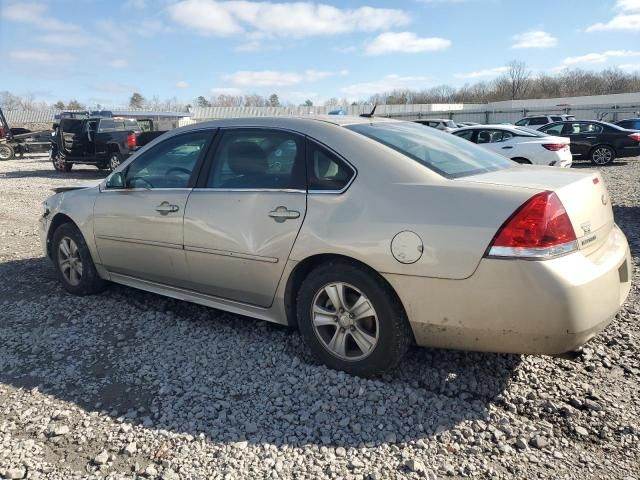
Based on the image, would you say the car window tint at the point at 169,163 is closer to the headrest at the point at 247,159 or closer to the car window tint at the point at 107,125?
the headrest at the point at 247,159

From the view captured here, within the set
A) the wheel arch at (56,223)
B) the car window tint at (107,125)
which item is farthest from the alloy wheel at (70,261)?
the car window tint at (107,125)

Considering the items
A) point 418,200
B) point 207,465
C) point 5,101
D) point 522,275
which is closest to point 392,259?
point 418,200

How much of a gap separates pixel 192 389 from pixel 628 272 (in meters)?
2.78

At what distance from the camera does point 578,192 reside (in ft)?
9.45

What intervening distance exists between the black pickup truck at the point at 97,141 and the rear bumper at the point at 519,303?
15.9 m

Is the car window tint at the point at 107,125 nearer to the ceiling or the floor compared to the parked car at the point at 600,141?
nearer to the ceiling

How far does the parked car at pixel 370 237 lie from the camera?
265 cm

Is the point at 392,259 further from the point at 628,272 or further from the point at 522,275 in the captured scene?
the point at 628,272

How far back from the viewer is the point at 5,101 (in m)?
63.1

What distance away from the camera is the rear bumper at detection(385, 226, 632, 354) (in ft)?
8.47

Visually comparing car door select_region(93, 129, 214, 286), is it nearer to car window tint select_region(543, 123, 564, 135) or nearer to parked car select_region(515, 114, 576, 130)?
car window tint select_region(543, 123, 564, 135)

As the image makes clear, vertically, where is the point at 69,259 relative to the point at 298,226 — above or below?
below

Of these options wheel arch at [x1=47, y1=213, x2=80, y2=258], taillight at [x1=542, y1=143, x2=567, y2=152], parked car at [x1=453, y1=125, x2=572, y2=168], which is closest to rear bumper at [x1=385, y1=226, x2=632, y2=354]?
wheel arch at [x1=47, y1=213, x2=80, y2=258]

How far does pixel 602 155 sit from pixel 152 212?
17.5m
